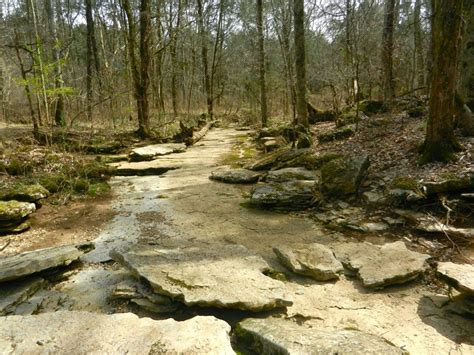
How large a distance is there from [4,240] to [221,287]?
134 inches

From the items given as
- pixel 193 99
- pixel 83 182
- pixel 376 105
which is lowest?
pixel 83 182

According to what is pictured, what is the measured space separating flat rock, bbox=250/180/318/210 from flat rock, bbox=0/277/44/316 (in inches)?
130

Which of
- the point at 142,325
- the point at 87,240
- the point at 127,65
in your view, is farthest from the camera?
the point at 127,65

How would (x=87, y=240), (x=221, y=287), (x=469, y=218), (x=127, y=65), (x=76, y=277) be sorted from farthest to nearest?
(x=127, y=65) → (x=87, y=240) → (x=469, y=218) → (x=76, y=277) → (x=221, y=287)

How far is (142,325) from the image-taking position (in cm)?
249

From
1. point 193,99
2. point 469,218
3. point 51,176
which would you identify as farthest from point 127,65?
point 469,218

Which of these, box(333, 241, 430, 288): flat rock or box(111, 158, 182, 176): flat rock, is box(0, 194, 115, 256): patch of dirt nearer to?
box(111, 158, 182, 176): flat rock

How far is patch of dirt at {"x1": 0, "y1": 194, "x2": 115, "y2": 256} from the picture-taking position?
4496 mm

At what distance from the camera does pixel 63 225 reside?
5105 millimetres

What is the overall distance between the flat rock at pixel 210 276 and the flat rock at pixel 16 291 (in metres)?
0.78

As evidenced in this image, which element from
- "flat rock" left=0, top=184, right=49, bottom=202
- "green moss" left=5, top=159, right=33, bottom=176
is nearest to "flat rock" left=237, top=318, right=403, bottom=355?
"flat rock" left=0, top=184, right=49, bottom=202

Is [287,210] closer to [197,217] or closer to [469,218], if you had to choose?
[197,217]

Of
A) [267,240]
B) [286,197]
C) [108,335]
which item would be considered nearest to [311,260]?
[267,240]

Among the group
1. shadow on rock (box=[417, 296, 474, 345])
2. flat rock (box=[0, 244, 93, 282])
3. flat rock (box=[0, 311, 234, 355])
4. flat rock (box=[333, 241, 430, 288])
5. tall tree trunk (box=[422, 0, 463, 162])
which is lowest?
shadow on rock (box=[417, 296, 474, 345])
